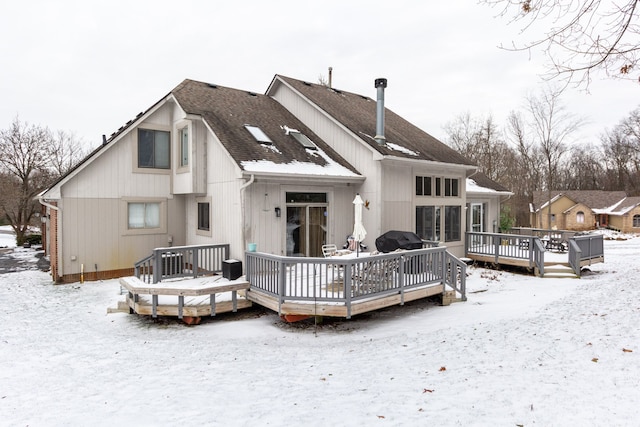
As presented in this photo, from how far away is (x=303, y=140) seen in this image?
12750 millimetres

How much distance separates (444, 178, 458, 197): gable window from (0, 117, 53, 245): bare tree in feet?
88.6

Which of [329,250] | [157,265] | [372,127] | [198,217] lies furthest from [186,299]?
[372,127]

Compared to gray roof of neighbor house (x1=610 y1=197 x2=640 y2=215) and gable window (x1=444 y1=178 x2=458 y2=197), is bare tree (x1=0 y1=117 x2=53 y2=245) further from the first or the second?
gray roof of neighbor house (x1=610 y1=197 x2=640 y2=215)

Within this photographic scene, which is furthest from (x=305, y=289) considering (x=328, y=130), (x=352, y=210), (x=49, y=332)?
(x=328, y=130)

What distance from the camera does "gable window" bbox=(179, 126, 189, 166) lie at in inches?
473

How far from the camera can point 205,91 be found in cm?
1352

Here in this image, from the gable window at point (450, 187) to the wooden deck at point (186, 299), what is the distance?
8.64m

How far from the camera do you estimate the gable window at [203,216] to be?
462 inches

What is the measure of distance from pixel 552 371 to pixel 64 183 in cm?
1269

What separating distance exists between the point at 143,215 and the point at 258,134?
15.5ft

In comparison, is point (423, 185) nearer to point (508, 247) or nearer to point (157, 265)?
point (508, 247)

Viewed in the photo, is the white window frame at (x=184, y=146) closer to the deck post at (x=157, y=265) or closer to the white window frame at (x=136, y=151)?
the white window frame at (x=136, y=151)

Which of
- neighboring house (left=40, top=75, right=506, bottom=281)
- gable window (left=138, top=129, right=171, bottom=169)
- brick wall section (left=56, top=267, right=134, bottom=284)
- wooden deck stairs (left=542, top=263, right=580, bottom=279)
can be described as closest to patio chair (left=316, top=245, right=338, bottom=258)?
neighboring house (left=40, top=75, right=506, bottom=281)

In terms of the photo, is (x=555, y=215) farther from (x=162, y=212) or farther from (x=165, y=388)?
(x=165, y=388)
